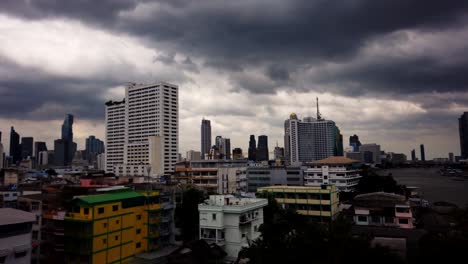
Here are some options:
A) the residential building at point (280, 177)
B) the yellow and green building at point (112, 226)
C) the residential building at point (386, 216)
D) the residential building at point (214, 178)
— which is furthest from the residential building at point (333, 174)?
the yellow and green building at point (112, 226)

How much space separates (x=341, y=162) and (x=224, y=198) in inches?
1828

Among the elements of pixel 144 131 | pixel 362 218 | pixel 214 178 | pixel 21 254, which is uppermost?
pixel 144 131

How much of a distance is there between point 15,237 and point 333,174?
68.3 m

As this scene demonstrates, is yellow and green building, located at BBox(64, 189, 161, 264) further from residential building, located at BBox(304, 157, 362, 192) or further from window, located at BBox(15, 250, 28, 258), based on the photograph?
residential building, located at BBox(304, 157, 362, 192)

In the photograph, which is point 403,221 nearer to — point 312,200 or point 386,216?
point 386,216

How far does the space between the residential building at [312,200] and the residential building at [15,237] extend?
3518 cm

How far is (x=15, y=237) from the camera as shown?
2839cm

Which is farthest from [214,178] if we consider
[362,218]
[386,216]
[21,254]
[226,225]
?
[21,254]

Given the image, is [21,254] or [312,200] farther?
[312,200]

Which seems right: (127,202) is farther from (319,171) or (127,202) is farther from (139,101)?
(139,101)

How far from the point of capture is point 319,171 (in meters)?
82.6

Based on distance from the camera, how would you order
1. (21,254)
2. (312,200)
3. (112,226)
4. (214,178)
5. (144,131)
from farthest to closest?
(144,131) < (214,178) < (312,200) < (112,226) < (21,254)

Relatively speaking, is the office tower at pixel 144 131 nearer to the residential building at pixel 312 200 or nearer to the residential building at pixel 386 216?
the residential building at pixel 312 200

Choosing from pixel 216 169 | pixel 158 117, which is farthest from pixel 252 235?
pixel 158 117
